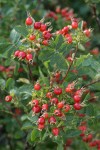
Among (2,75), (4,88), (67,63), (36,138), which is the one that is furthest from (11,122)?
(67,63)

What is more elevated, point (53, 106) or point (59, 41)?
point (59, 41)

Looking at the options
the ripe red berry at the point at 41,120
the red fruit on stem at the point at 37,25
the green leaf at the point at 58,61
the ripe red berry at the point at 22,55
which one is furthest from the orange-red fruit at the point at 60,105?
the red fruit on stem at the point at 37,25

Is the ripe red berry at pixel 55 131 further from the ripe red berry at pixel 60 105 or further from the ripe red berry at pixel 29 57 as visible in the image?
the ripe red berry at pixel 29 57

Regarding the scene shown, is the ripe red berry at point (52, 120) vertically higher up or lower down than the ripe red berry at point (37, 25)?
lower down

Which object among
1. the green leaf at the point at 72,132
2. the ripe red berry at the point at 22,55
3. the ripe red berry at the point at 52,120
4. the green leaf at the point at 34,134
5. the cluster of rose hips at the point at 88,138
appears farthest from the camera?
the cluster of rose hips at the point at 88,138

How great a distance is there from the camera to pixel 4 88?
132 inches

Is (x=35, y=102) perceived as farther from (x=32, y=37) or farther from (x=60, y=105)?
(x=32, y=37)

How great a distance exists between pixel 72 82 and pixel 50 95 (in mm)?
243

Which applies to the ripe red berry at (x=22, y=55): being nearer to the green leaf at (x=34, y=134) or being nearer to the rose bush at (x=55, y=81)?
the rose bush at (x=55, y=81)

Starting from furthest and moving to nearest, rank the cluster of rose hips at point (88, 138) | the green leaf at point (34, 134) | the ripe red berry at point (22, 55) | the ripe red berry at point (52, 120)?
the cluster of rose hips at point (88, 138) < the green leaf at point (34, 134) < the ripe red berry at point (22, 55) < the ripe red berry at point (52, 120)

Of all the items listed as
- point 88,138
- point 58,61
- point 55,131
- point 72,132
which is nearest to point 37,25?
point 58,61

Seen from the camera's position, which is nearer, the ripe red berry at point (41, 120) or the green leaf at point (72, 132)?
the ripe red berry at point (41, 120)

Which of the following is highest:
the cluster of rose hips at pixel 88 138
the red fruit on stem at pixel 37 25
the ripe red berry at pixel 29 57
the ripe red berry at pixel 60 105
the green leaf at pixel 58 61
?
the red fruit on stem at pixel 37 25

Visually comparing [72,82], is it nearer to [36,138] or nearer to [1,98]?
[36,138]
